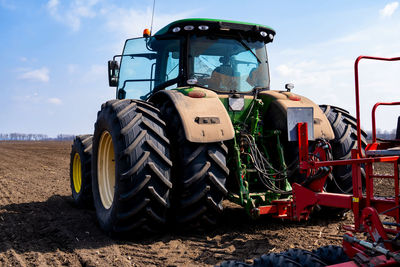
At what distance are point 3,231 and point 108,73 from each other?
2669mm

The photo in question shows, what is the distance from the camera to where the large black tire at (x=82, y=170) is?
5.80 metres

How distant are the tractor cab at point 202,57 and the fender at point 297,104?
1.19 feet

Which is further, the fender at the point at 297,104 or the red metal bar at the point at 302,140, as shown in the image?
the fender at the point at 297,104

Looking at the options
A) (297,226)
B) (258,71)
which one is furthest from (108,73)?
(297,226)

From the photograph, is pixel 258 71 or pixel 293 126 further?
pixel 258 71

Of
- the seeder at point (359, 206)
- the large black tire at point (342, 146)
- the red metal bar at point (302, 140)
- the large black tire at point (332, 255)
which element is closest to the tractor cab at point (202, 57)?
the large black tire at point (342, 146)

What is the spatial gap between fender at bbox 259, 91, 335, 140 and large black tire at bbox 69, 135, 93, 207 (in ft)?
9.28

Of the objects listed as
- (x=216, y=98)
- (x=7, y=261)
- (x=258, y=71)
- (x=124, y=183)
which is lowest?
(x=7, y=261)

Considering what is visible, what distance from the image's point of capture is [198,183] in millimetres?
3787

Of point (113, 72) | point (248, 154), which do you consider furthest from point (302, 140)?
point (113, 72)

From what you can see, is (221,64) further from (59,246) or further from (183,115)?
(59,246)

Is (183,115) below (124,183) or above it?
above

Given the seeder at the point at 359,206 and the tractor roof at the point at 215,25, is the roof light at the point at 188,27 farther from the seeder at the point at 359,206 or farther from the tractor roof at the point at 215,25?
the seeder at the point at 359,206

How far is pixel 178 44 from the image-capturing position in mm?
4969
